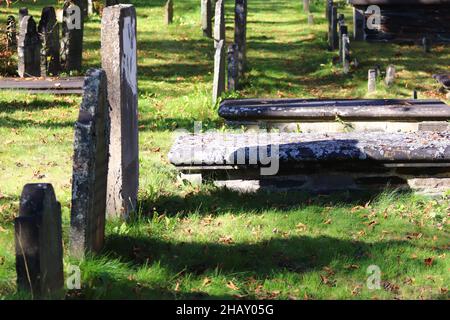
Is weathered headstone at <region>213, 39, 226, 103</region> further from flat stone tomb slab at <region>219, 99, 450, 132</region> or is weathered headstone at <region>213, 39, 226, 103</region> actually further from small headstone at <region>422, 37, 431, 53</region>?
small headstone at <region>422, 37, 431, 53</region>

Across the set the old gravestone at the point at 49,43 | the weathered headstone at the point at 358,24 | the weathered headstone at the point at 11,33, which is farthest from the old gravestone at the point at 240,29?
the weathered headstone at the point at 358,24

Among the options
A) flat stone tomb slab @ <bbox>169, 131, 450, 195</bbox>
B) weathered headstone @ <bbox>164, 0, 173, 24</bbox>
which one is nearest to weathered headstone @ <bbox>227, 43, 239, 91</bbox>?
flat stone tomb slab @ <bbox>169, 131, 450, 195</bbox>

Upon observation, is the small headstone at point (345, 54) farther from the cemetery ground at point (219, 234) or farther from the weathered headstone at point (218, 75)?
the cemetery ground at point (219, 234)

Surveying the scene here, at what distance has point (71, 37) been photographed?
697 inches

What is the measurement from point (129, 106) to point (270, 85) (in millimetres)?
9444

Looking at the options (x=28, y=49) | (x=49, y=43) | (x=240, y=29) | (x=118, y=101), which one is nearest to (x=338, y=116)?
(x=118, y=101)

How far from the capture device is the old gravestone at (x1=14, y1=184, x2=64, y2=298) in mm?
5223

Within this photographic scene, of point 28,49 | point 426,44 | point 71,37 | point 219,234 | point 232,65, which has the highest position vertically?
point 71,37

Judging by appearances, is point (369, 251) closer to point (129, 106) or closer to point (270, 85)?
point (129, 106)

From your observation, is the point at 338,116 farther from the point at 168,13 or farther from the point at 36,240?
the point at 168,13

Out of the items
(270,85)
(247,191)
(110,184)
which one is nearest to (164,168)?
(247,191)

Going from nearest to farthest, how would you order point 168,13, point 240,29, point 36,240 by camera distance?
point 36,240, point 240,29, point 168,13

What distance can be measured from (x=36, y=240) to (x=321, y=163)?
4242mm

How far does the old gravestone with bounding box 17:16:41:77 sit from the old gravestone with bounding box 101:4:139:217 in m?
8.94
